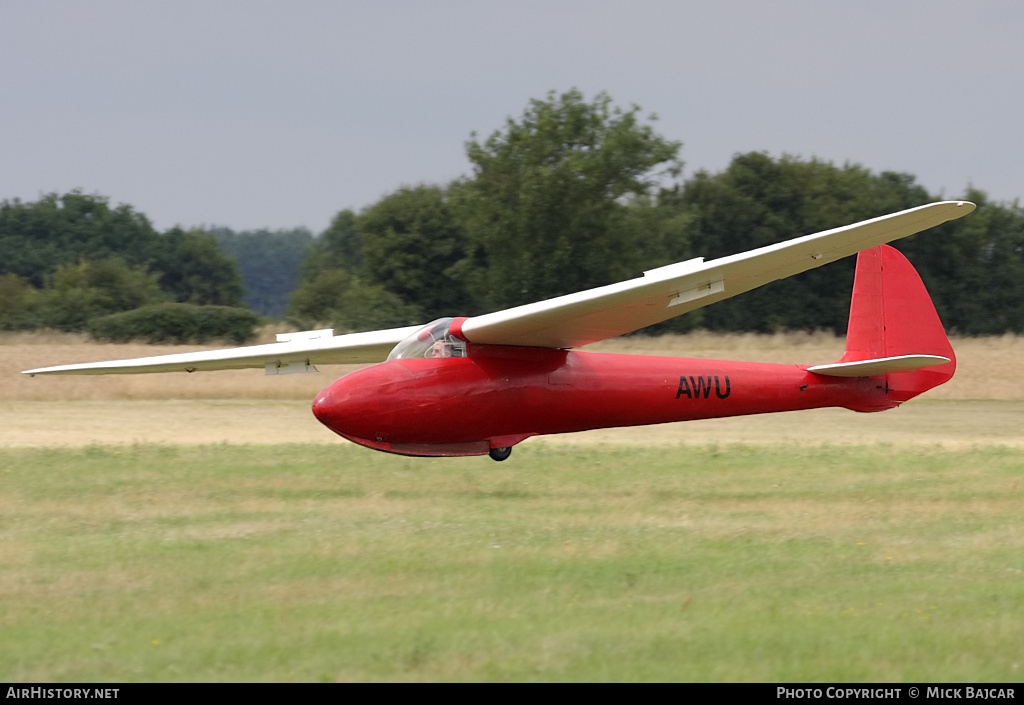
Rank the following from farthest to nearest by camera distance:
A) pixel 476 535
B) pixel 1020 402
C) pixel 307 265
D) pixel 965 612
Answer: pixel 307 265 → pixel 1020 402 → pixel 476 535 → pixel 965 612

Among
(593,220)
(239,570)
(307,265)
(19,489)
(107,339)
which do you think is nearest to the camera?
(239,570)

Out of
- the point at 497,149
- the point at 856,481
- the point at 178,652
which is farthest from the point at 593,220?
the point at 178,652

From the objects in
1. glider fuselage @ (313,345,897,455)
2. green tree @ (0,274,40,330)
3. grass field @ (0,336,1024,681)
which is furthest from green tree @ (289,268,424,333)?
glider fuselage @ (313,345,897,455)

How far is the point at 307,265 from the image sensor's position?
98.4 m

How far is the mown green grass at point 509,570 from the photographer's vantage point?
21.3 feet

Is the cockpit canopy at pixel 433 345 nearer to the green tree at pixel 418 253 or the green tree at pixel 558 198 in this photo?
the green tree at pixel 558 198

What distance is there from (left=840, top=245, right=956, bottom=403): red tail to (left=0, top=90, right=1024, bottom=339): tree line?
99.6 ft

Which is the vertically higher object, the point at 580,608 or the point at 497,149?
the point at 497,149

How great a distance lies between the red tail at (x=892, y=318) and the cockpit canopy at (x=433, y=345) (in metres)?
5.92

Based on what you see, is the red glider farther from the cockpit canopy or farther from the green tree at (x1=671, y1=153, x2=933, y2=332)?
the green tree at (x1=671, y1=153, x2=933, y2=332)

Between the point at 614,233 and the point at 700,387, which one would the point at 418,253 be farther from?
the point at 700,387

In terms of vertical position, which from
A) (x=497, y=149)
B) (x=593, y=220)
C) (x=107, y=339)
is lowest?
(x=107, y=339)

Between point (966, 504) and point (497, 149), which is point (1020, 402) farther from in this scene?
point (497, 149)

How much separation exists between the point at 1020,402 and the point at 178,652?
78.5 ft
